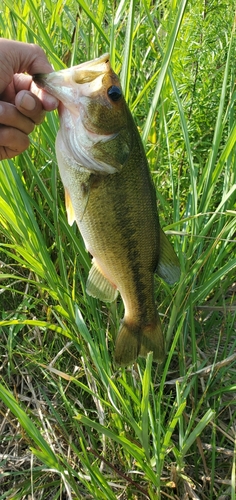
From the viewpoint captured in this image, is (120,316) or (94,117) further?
(120,316)

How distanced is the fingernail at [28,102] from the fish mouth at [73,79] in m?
0.12

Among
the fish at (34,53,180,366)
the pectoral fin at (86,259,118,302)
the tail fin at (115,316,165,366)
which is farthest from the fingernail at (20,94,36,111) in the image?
the tail fin at (115,316,165,366)

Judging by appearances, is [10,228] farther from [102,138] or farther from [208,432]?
[208,432]

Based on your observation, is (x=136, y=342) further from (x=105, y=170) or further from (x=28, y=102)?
(x=28, y=102)

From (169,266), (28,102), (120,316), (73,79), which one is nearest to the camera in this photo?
(73,79)

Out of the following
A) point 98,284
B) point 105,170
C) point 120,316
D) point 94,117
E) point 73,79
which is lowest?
point 120,316

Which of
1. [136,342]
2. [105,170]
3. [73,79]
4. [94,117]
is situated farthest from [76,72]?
[136,342]

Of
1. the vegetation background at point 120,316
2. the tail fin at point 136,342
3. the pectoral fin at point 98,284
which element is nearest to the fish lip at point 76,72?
the vegetation background at point 120,316

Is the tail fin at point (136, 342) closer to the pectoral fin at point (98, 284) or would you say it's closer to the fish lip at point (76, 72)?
the pectoral fin at point (98, 284)

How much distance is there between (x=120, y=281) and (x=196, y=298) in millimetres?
364

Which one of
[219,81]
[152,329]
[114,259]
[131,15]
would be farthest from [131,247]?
[219,81]

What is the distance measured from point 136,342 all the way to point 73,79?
832 mm

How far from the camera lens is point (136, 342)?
4.90 ft

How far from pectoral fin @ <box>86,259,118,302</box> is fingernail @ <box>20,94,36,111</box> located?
522 mm
